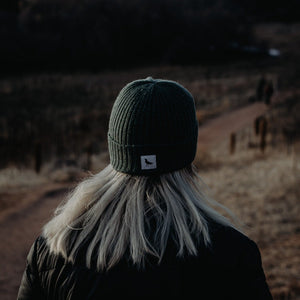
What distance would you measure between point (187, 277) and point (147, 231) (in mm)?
213

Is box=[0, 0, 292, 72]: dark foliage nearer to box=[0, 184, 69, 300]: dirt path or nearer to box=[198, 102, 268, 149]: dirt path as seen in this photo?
box=[198, 102, 268, 149]: dirt path

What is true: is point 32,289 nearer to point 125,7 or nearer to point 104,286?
point 104,286

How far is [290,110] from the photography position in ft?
65.1

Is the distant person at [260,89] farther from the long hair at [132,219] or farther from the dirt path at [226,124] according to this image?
the long hair at [132,219]

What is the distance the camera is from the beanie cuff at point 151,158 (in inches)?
62.8

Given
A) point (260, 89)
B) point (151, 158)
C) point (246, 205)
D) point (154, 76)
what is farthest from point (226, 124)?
point (154, 76)

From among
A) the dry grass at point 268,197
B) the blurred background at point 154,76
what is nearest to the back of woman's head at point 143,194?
the dry grass at point 268,197

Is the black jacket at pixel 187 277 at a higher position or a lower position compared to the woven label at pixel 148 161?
lower

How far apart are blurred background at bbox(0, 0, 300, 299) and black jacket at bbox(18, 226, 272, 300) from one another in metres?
3.80

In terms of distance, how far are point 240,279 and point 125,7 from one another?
1960 inches

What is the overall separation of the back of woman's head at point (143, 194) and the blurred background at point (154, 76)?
388 centimetres

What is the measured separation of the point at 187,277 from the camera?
1400mm

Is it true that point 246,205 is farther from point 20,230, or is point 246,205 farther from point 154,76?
point 154,76

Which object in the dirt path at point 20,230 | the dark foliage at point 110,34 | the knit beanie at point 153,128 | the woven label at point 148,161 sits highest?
the dark foliage at point 110,34
